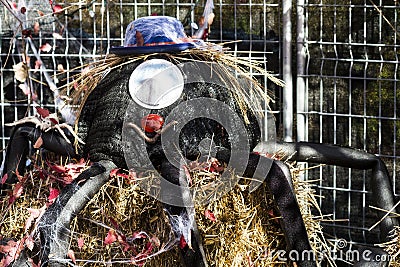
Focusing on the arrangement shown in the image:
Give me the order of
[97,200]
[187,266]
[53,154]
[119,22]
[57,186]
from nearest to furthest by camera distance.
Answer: [187,266] < [97,200] < [57,186] < [53,154] < [119,22]

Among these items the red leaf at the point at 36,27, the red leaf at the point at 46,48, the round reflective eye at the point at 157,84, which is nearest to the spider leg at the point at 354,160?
the round reflective eye at the point at 157,84

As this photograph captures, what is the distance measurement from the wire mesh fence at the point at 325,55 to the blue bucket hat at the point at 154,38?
54 cm

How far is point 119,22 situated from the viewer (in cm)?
395

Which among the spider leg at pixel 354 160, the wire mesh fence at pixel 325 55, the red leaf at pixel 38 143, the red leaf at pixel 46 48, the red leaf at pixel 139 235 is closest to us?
the red leaf at pixel 139 235

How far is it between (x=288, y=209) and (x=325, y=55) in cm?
132

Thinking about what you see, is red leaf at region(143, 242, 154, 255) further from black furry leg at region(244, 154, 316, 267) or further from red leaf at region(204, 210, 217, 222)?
black furry leg at region(244, 154, 316, 267)

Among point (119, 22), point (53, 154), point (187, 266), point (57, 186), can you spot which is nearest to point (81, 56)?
point (119, 22)

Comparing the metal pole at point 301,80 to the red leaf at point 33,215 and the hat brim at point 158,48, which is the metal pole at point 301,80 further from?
the red leaf at point 33,215

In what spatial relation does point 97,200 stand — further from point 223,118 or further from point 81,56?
point 81,56

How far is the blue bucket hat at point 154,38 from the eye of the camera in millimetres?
2744

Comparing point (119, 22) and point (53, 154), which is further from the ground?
point (119, 22)

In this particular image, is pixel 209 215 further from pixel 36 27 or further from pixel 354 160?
pixel 36 27

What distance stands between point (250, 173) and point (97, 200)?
0.53 meters

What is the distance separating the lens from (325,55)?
11.8 ft
